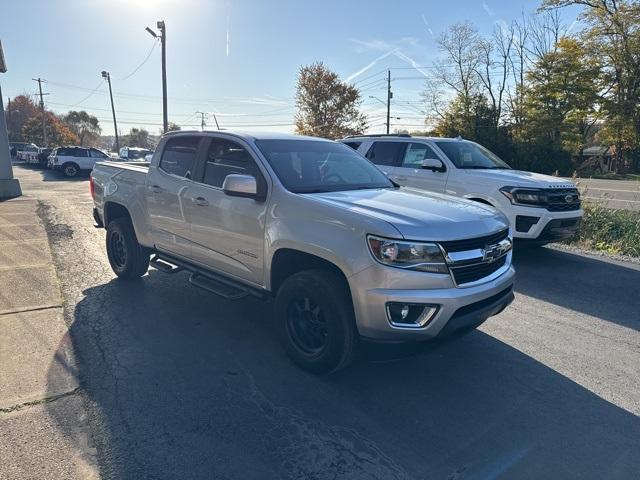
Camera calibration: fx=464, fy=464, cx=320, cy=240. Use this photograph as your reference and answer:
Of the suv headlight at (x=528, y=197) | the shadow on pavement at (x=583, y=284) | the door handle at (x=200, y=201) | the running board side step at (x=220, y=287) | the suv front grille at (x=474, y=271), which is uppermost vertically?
the door handle at (x=200, y=201)

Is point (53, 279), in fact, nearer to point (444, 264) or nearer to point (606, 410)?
point (444, 264)

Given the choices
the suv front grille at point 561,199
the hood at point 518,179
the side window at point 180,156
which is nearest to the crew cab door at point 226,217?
the side window at point 180,156

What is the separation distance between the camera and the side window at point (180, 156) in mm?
4859

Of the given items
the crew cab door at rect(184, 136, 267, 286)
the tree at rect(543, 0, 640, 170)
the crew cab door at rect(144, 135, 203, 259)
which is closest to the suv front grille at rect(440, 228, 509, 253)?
the crew cab door at rect(184, 136, 267, 286)

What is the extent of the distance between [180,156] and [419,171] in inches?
183

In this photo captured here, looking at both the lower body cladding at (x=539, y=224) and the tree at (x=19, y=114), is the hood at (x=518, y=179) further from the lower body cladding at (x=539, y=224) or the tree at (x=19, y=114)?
the tree at (x=19, y=114)

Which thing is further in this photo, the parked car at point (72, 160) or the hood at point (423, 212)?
the parked car at point (72, 160)

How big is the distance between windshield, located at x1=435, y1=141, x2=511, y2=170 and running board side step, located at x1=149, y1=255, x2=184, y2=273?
4.97m

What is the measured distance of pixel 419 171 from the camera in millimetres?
8281

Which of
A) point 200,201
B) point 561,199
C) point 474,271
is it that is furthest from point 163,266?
point 561,199

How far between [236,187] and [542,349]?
309cm

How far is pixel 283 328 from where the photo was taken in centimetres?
379

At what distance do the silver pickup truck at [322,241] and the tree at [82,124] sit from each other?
354ft

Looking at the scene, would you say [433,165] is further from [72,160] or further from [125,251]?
[72,160]
